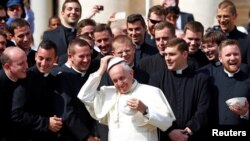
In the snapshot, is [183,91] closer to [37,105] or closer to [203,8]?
[37,105]

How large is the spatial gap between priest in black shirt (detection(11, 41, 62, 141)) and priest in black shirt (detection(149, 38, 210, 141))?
1.05m

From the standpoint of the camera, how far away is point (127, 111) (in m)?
7.16

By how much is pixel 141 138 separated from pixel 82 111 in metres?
0.97

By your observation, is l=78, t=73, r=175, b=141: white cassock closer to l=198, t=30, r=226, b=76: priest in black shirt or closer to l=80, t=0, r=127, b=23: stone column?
l=198, t=30, r=226, b=76: priest in black shirt

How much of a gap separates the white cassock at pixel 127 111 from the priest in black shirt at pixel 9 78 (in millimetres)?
715

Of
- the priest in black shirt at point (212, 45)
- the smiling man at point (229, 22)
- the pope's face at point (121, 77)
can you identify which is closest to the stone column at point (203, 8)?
the smiling man at point (229, 22)

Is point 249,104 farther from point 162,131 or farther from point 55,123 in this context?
point 55,123

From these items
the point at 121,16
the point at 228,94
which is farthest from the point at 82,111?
the point at 121,16

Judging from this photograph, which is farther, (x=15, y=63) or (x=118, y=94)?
(x=15, y=63)

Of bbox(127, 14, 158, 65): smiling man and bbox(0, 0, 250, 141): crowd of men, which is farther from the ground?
bbox(127, 14, 158, 65): smiling man

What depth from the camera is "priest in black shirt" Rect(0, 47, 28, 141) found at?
7609 mm

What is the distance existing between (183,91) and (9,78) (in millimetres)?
1722

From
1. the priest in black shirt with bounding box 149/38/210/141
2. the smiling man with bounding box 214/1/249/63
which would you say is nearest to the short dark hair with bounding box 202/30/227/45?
the smiling man with bounding box 214/1/249/63

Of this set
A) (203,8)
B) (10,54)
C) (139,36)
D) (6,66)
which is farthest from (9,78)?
(203,8)
